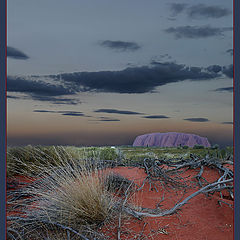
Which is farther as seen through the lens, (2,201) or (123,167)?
(123,167)

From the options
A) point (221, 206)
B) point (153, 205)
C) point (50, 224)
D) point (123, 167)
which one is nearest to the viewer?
point (50, 224)

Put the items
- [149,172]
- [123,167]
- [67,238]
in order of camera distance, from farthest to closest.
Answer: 1. [123,167]
2. [149,172]
3. [67,238]

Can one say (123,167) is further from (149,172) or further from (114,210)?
(114,210)

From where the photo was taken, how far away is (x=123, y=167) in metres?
7.02

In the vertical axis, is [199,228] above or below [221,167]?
below

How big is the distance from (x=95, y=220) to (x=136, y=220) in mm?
529

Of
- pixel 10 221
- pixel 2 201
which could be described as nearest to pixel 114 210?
pixel 10 221

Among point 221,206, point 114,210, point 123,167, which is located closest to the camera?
point 114,210

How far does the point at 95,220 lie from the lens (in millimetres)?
3494

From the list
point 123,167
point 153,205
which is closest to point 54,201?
point 153,205

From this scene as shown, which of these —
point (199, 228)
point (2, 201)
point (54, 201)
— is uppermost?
point (2, 201)

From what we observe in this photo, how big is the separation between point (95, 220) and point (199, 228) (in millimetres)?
1315

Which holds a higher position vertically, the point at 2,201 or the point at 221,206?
the point at 2,201

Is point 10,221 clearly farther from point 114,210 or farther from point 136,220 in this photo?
point 136,220
